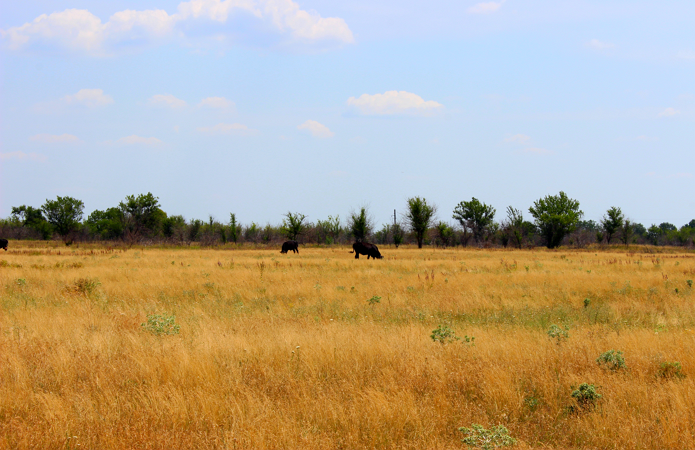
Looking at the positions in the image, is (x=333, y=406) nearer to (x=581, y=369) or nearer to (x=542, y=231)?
(x=581, y=369)

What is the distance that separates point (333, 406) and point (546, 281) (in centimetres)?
1429

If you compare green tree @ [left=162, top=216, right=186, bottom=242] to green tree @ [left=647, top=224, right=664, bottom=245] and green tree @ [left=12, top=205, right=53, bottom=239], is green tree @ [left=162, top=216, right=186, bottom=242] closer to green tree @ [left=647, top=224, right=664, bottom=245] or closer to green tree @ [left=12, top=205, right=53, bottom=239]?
green tree @ [left=12, top=205, right=53, bottom=239]

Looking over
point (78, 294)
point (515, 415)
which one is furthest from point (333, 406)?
point (78, 294)

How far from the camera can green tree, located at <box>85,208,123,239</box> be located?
85.6 metres

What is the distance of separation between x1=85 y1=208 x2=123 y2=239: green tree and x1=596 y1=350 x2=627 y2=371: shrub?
279ft

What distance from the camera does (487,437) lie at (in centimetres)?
442

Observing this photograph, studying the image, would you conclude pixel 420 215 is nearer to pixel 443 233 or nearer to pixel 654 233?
pixel 443 233

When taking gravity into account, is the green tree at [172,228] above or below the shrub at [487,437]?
above

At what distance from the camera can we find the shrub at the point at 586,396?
5.23 meters

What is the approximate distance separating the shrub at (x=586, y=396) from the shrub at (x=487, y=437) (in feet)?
4.18

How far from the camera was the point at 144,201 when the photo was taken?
7731 cm

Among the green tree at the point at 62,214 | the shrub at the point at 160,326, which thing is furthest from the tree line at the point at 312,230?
the shrub at the point at 160,326

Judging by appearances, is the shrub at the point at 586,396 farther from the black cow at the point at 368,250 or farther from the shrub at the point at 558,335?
the black cow at the point at 368,250

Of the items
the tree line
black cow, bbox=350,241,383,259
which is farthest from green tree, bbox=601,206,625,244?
black cow, bbox=350,241,383,259
